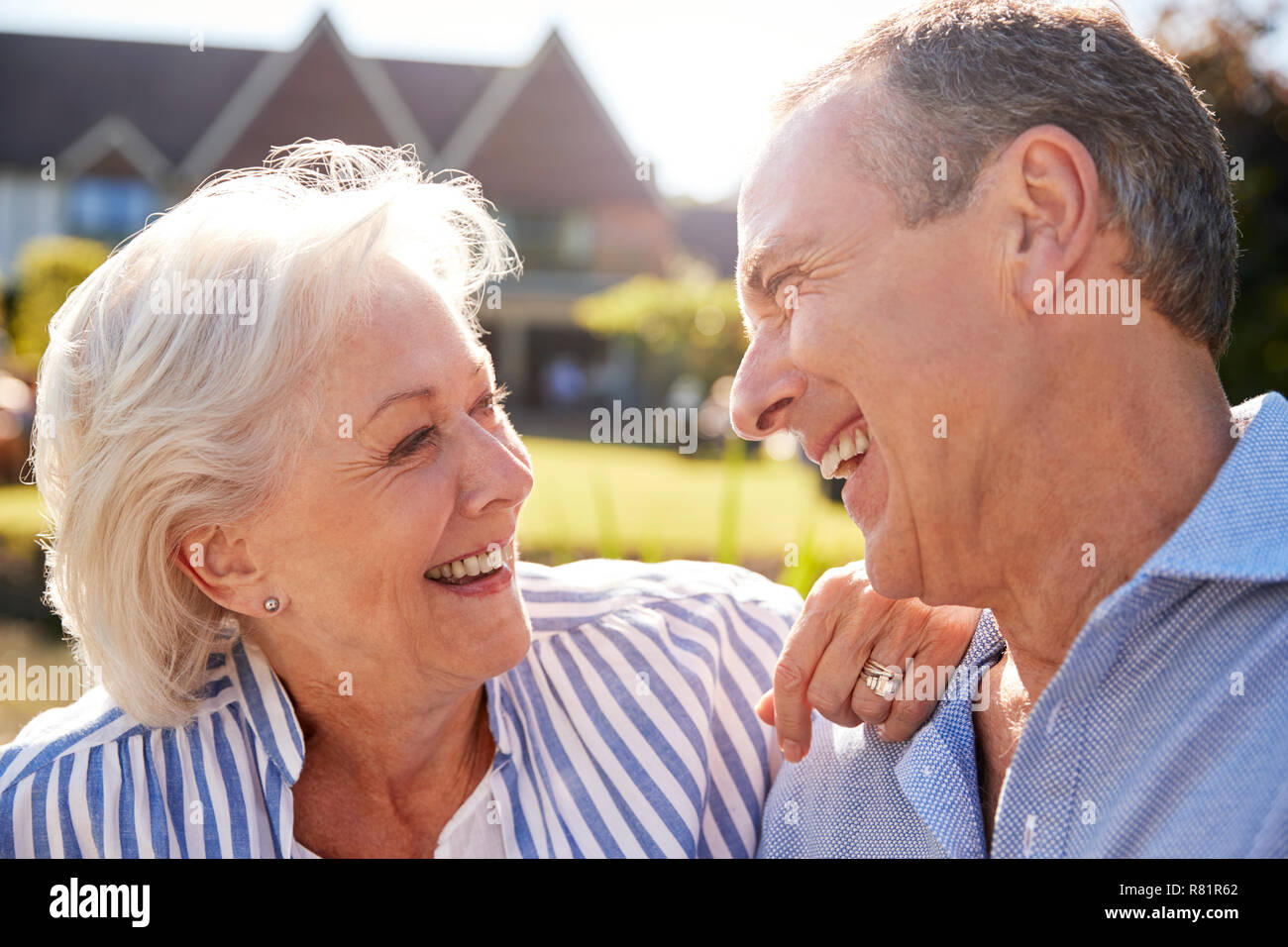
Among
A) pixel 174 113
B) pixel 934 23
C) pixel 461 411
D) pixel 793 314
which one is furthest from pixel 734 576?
pixel 174 113

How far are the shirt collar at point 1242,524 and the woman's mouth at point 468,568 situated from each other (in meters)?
1.36

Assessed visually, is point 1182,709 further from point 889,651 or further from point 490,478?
point 490,478

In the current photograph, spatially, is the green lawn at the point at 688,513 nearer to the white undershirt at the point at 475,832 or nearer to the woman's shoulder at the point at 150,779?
the white undershirt at the point at 475,832

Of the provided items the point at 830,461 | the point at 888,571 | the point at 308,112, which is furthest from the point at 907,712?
the point at 308,112

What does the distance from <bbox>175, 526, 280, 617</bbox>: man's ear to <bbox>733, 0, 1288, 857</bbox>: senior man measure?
4.15ft

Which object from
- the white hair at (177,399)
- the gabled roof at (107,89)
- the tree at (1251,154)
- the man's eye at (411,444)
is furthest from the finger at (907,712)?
the gabled roof at (107,89)

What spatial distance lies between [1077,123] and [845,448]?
65 cm

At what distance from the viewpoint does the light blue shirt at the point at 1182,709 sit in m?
1.62

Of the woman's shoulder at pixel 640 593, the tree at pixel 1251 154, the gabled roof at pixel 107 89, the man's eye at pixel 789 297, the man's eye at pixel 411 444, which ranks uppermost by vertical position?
the gabled roof at pixel 107 89

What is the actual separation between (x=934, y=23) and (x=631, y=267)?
27443 millimetres

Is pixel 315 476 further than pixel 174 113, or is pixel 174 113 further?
pixel 174 113

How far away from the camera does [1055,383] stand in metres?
1.85

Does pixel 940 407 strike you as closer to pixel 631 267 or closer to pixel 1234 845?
pixel 1234 845
